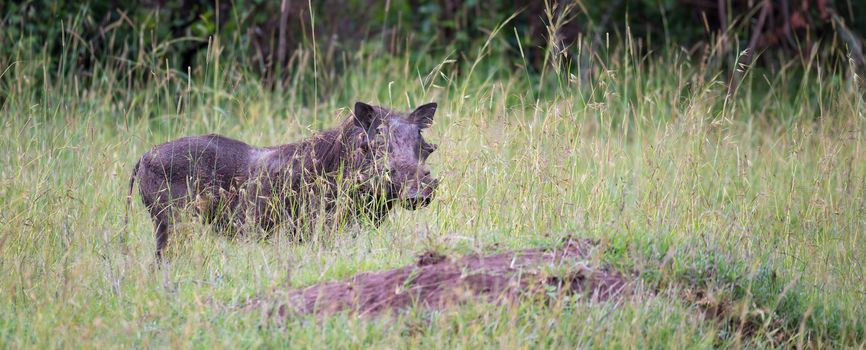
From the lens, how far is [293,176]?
5.93 m

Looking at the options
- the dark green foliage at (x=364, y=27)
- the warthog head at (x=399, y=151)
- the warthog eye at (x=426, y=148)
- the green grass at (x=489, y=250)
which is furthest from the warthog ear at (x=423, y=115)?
the dark green foliage at (x=364, y=27)

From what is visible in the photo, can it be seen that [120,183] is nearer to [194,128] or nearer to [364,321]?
[194,128]

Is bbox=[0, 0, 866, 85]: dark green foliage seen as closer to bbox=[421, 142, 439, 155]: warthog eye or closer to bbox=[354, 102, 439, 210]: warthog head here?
bbox=[354, 102, 439, 210]: warthog head

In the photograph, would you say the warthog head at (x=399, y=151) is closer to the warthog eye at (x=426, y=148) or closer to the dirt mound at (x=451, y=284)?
the warthog eye at (x=426, y=148)

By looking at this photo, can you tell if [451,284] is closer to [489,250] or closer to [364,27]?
[489,250]

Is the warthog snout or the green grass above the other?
the warthog snout

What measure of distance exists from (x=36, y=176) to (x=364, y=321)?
9.32 ft

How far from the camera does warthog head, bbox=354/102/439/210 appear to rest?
5.32m

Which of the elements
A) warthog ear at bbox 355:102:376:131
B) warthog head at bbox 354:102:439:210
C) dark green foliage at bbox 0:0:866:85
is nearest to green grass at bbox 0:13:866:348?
warthog head at bbox 354:102:439:210

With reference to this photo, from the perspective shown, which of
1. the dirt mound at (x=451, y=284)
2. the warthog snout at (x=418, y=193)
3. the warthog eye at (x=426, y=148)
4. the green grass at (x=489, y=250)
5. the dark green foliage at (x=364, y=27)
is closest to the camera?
the green grass at (x=489, y=250)

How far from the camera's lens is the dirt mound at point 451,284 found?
432 cm

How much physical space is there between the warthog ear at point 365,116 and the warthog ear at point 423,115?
0.22 m

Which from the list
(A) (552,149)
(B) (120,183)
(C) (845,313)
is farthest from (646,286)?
(B) (120,183)

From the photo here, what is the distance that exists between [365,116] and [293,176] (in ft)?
1.77
